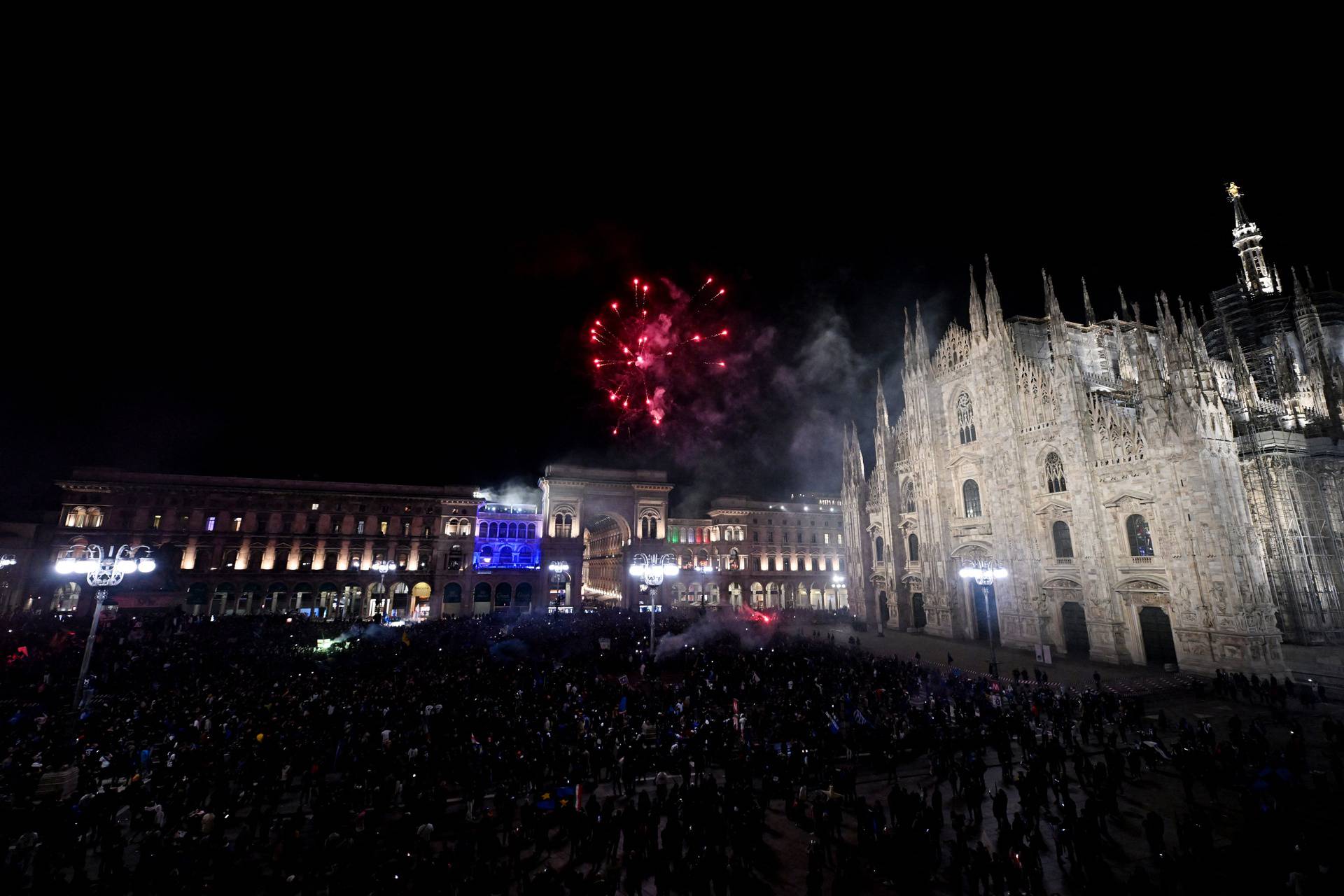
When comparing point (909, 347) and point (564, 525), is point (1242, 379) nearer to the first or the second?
point (909, 347)

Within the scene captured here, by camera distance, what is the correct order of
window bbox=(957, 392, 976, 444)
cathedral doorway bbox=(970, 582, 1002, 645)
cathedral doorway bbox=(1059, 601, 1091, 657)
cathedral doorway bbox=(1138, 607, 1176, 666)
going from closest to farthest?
cathedral doorway bbox=(1138, 607, 1176, 666), cathedral doorway bbox=(1059, 601, 1091, 657), cathedral doorway bbox=(970, 582, 1002, 645), window bbox=(957, 392, 976, 444)

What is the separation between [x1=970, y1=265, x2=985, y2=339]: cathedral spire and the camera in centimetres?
3994

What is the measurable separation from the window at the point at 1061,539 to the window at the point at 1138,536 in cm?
312

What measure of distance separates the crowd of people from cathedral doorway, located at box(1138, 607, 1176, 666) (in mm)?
6120

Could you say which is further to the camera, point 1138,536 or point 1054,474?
point 1054,474

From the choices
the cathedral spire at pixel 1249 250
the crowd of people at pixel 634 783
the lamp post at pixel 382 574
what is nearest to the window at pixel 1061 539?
the crowd of people at pixel 634 783

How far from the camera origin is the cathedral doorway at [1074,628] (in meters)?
32.1

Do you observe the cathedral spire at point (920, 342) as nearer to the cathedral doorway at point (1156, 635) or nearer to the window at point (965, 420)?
the window at point (965, 420)

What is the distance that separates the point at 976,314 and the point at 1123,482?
1513 centimetres

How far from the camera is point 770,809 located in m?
12.9

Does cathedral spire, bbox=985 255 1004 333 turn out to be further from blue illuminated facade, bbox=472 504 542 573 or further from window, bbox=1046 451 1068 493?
blue illuminated facade, bbox=472 504 542 573

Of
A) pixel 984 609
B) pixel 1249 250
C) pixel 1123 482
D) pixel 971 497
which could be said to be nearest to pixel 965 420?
pixel 971 497

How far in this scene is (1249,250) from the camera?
47.7 metres

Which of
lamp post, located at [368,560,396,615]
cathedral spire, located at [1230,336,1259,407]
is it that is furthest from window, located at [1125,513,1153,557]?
lamp post, located at [368,560,396,615]
